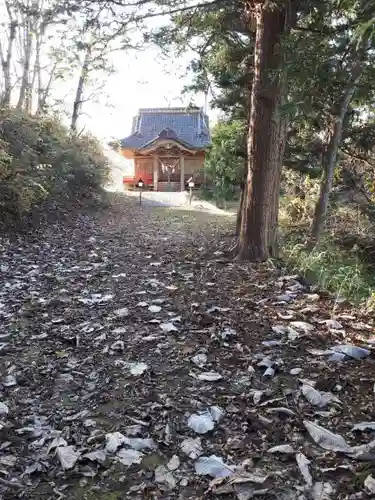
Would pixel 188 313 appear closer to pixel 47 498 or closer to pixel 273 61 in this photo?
pixel 47 498

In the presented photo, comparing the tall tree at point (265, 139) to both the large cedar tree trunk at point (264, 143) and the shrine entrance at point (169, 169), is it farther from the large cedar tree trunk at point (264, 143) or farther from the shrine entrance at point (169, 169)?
the shrine entrance at point (169, 169)

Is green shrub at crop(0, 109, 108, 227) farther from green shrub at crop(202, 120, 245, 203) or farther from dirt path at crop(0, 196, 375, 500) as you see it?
green shrub at crop(202, 120, 245, 203)

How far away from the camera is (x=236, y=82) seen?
26.9 feet

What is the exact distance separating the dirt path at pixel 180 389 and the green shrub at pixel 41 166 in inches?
114

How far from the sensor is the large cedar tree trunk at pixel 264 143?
5.67 metres

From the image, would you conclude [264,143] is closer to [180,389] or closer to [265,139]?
[265,139]

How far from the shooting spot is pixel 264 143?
19.0 feet

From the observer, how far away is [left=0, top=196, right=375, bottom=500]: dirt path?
194 centimetres

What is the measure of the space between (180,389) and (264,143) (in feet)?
12.9

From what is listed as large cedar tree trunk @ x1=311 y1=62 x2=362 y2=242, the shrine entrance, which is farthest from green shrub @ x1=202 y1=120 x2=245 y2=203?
the shrine entrance

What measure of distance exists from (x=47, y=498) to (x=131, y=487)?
339 millimetres

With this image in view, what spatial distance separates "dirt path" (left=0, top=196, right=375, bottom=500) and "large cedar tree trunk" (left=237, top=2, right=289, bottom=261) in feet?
2.96

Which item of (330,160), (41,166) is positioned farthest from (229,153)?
(41,166)

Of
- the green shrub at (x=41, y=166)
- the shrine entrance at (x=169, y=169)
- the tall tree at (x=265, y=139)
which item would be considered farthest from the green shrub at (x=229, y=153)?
the shrine entrance at (x=169, y=169)
